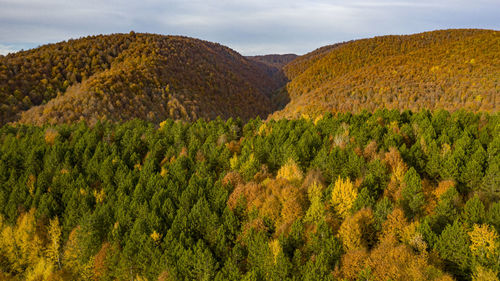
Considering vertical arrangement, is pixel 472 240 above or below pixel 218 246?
above

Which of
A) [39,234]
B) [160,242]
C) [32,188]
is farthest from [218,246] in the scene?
[32,188]

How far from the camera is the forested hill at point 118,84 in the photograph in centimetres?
8144

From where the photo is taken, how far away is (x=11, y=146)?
6512 centimetres

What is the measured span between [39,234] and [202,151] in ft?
97.2

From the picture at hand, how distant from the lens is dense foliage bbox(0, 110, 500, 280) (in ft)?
102

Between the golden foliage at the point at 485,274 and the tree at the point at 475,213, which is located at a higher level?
the tree at the point at 475,213

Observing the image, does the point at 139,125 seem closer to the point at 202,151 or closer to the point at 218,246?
the point at 202,151

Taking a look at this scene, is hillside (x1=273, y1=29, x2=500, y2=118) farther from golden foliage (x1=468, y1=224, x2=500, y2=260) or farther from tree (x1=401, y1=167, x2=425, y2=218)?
golden foliage (x1=468, y1=224, x2=500, y2=260)

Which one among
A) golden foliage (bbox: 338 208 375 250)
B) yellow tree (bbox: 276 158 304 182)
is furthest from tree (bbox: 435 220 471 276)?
yellow tree (bbox: 276 158 304 182)

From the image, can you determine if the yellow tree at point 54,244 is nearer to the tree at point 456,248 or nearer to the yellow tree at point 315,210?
the yellow tree at point 315,210

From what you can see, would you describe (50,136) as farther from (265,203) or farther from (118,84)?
(265,203)

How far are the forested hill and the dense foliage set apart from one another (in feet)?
56.2

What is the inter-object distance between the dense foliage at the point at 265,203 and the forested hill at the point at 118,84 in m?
17.1

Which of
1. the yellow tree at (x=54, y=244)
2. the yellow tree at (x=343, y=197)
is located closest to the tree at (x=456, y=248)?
the yellow tree at (x=343, y=197)
